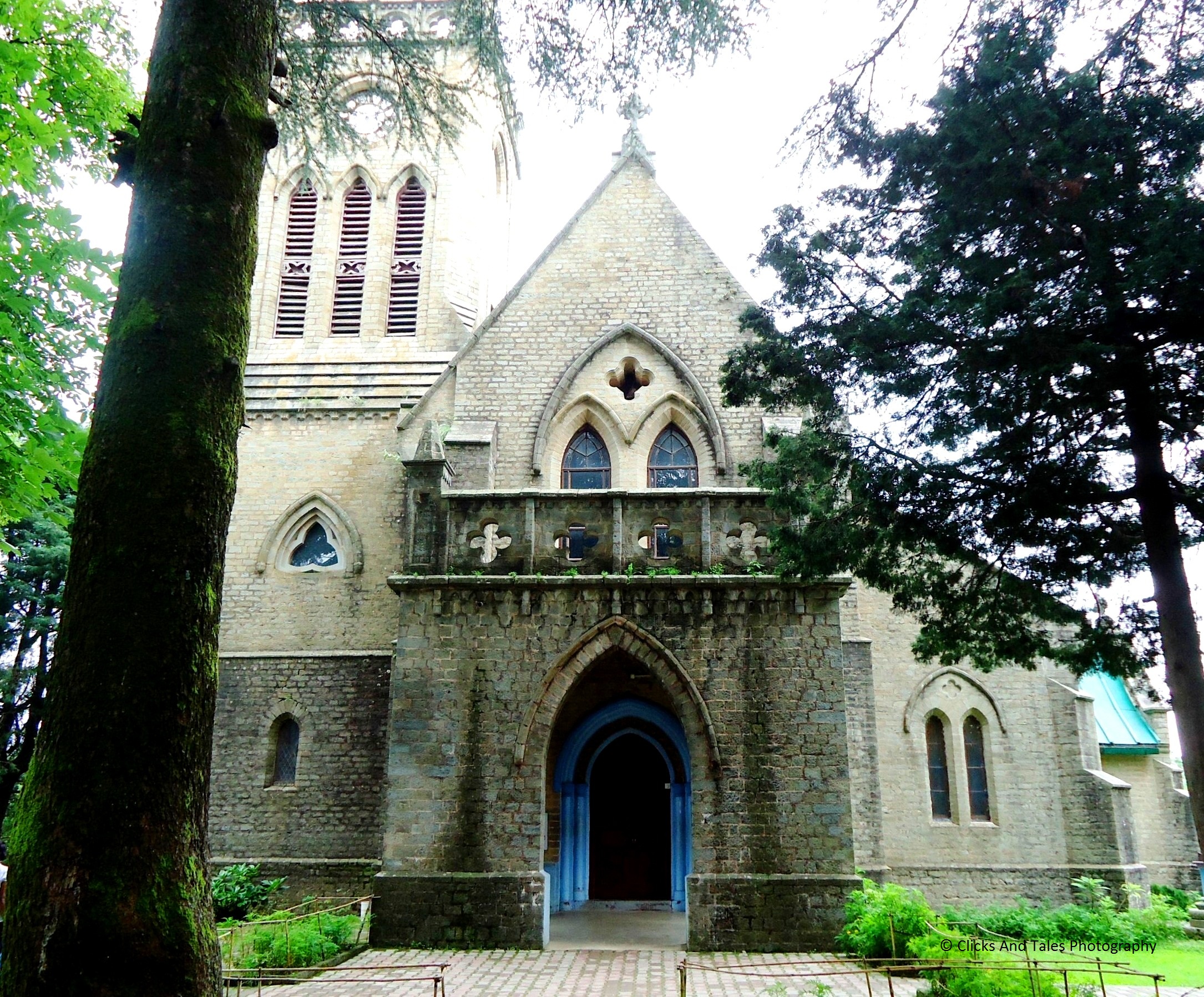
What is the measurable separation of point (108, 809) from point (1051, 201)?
8.15m

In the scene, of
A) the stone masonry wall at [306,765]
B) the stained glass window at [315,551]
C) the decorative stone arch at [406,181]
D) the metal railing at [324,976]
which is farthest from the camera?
the decorative stone arch at [406,181]

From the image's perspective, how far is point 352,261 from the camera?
21.0 metres

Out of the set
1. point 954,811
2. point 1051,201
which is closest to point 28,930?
point 1051,201

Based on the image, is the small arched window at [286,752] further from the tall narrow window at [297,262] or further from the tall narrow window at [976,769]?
the tall narrow window at [976,769]

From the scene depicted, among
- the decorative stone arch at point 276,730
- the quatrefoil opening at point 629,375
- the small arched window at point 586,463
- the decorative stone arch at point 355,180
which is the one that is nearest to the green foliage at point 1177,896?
the small arched window at point 586,463

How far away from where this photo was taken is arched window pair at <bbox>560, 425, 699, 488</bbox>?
16922mm

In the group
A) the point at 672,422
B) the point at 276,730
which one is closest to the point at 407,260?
the point at 672,422

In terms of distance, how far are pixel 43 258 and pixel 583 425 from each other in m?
10.2

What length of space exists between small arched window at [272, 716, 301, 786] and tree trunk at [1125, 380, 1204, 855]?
13.4 m

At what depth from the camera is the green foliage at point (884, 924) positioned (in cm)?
1110

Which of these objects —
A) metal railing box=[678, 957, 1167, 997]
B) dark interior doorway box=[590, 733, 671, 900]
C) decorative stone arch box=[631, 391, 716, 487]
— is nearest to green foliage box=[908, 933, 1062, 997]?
metal railing box=[678, 957, 1167, 997]

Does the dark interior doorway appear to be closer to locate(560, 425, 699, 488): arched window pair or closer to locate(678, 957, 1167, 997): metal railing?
locate(560, 425, 699, 488): arched window pair

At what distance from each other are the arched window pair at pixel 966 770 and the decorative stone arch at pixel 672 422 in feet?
20.3

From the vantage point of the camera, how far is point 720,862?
12258 mm
